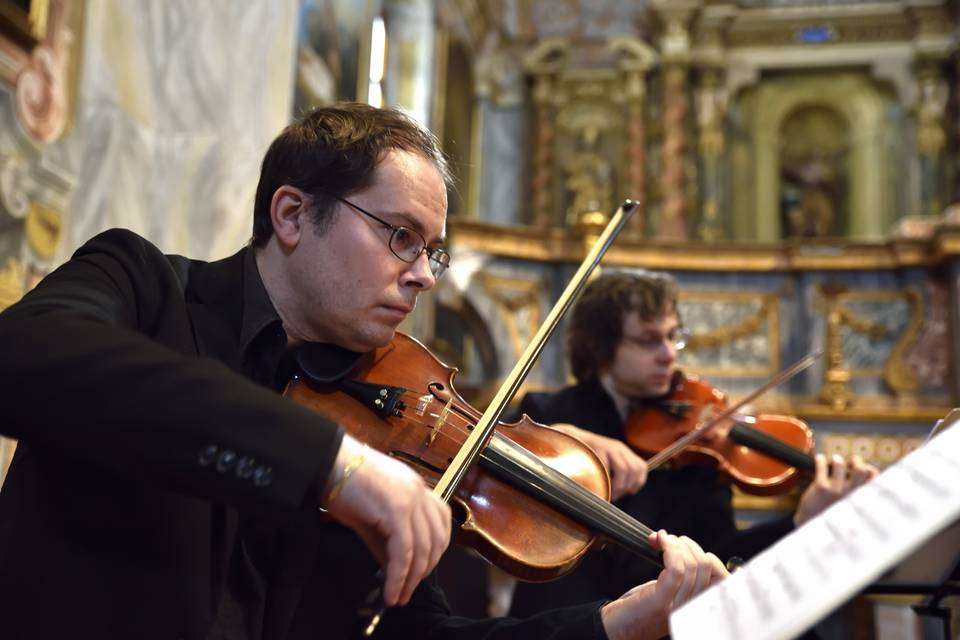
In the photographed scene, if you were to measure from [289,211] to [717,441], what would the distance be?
171 cm

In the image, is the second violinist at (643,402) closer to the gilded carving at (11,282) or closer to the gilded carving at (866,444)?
the gilded carving at (11,282)

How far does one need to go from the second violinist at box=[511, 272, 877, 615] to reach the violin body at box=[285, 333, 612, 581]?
3.05 feet

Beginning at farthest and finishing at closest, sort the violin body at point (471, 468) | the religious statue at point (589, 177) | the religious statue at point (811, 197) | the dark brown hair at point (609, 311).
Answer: the religious statue at point (811, 197)
the religious statue at point (589, 177)
the dark brown hair at point (609, 311)
the violin body at point (471, 468)

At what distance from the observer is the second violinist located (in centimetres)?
259

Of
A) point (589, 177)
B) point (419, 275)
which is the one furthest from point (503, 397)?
point (589, 177)

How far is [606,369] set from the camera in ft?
9.36

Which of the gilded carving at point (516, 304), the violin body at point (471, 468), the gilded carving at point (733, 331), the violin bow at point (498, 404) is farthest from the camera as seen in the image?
the gilded carving at point (733, 331)

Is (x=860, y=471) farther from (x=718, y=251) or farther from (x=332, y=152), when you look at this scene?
(x=718, y=251)

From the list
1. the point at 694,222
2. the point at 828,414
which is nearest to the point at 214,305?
the point at 828,414

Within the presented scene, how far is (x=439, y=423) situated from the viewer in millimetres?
1554

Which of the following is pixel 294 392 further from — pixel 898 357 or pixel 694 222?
pixel 694 222

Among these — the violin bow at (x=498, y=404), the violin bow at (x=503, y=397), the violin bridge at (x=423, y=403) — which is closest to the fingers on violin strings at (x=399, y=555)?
the violin bow at (x=498, y=404)

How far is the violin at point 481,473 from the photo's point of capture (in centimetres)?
148

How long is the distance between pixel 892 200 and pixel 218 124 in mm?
8629
